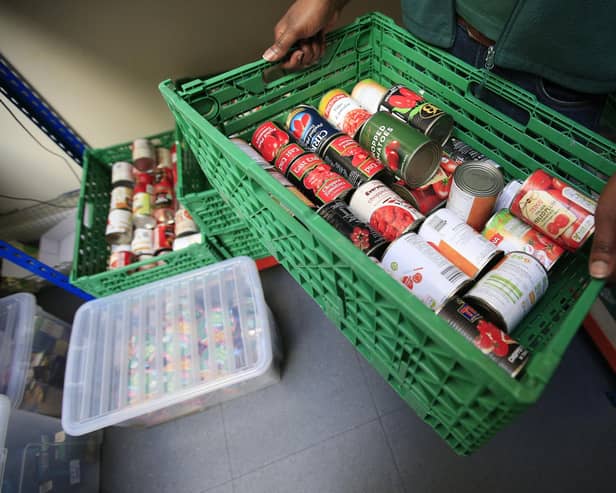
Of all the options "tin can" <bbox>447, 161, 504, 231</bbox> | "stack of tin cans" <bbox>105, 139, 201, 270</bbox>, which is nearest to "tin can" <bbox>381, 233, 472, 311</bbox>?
"tin can" <bbox>447, 161, 504, 231</bbox>

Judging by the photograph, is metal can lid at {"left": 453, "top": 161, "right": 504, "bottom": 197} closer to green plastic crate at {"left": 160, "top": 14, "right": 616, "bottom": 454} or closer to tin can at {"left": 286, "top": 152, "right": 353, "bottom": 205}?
green plastic crate at {"left": 160, "top": 14, "right": 616, "bottom": 454}

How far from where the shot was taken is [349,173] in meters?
0.92

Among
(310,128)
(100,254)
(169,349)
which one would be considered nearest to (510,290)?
(310,128)

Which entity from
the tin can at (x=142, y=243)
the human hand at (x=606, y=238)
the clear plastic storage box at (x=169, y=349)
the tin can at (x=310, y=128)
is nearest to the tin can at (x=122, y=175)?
the tin can at (x=142, y=243)

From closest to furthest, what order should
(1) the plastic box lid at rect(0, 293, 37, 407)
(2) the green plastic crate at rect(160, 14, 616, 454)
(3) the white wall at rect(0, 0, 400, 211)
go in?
(2) the green plastic crate at rect(160, 14, 616, 454) < (1) the plastic box lid at rect(0, 293, 37, 407) < (3) the white wall at rect(0, 0, 400, 211)

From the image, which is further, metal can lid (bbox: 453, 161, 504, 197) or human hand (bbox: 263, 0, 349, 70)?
human hand (bbox: 263, 0, 349, 70)

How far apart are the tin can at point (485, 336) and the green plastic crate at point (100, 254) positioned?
2.98ft

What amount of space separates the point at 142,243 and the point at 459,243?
1.14m

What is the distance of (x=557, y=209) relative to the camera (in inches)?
29.9

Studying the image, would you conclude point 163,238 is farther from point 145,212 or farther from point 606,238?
point 606,238

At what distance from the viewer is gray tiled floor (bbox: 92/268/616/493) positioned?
3.70 feet

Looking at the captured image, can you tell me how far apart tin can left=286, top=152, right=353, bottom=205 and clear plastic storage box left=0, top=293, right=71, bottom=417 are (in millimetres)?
1037

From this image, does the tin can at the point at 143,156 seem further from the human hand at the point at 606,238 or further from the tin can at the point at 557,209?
the human hand at the point at 606,238

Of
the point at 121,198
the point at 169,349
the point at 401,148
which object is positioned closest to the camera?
the point at 401,148
